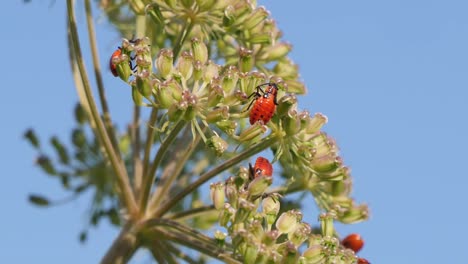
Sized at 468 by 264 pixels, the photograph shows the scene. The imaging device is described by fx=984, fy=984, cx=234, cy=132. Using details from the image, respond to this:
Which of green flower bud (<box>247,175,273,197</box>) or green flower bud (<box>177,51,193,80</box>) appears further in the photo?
green flower bud (<box>177,51,193,80</box>)

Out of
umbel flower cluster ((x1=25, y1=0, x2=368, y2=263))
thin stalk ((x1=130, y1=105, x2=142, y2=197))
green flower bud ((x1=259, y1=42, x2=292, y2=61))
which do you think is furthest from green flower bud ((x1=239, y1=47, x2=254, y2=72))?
thin stalk ((x1=130, y1=105, x2=142, y2=197))

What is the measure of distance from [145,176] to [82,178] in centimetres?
221

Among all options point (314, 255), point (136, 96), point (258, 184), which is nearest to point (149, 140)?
point (136, 96)

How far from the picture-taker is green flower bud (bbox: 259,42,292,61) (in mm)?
10242

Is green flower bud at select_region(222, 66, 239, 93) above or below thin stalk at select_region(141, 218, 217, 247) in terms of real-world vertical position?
above

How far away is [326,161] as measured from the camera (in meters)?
8.64

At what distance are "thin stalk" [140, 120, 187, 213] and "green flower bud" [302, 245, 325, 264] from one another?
1.44m

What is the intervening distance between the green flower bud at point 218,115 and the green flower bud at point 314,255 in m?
1.24

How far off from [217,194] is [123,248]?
1.60m

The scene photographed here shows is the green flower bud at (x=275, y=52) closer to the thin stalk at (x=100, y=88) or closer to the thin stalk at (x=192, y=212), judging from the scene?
the thin stalk at (x=100, y=88)

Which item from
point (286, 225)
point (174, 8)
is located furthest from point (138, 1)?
point (286, 225)

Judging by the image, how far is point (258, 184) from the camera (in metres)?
7.62

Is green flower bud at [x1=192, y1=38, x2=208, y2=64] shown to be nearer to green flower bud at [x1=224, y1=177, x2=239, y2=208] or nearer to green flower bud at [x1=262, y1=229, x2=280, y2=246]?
green flower bud at [x1=224, y1=177, x2=239, y2=208]

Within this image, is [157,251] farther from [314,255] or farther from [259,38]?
[259,38]
